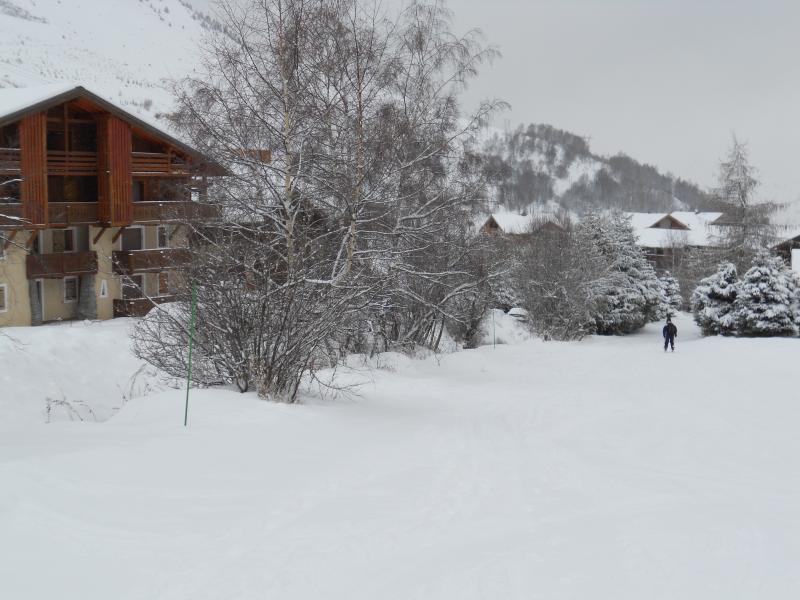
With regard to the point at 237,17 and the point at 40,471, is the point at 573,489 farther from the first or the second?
the point at 237,17

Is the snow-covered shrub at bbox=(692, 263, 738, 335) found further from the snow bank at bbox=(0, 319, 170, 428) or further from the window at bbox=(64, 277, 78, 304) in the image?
the window at bbox=(64, 277, 78, 304)

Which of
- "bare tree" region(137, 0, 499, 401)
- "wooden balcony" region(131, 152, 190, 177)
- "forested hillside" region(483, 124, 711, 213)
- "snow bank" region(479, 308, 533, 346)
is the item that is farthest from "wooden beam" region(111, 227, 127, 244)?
"forested hillside" region(483, 124, 711, 213)

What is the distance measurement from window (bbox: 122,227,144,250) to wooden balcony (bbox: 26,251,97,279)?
→ 101 inches

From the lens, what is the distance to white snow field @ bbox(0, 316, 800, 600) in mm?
5105

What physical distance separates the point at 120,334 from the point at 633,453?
67.4 feet

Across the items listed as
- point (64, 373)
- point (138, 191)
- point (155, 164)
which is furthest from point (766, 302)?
point (64, 373)

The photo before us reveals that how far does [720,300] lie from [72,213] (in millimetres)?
27864

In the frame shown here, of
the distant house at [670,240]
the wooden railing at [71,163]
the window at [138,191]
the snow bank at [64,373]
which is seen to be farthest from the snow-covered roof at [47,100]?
the distant house at [670,240]

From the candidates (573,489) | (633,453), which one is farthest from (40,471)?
(633,453)

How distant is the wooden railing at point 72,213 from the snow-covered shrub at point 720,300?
1052 inches

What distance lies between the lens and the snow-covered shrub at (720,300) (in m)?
34.7

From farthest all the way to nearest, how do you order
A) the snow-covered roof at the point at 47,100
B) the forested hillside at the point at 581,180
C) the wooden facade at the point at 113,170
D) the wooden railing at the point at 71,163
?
the forested hillside at the point at 581,180 < the wooden facade at the point at 113,170 < the wooden railing at the point at 71,163 < the snow-covered roof at the point at 47,100

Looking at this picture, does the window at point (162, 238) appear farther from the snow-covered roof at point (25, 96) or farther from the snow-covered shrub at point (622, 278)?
the snow-covered shrub at point (622, 278)

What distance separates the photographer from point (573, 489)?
25.2ft
